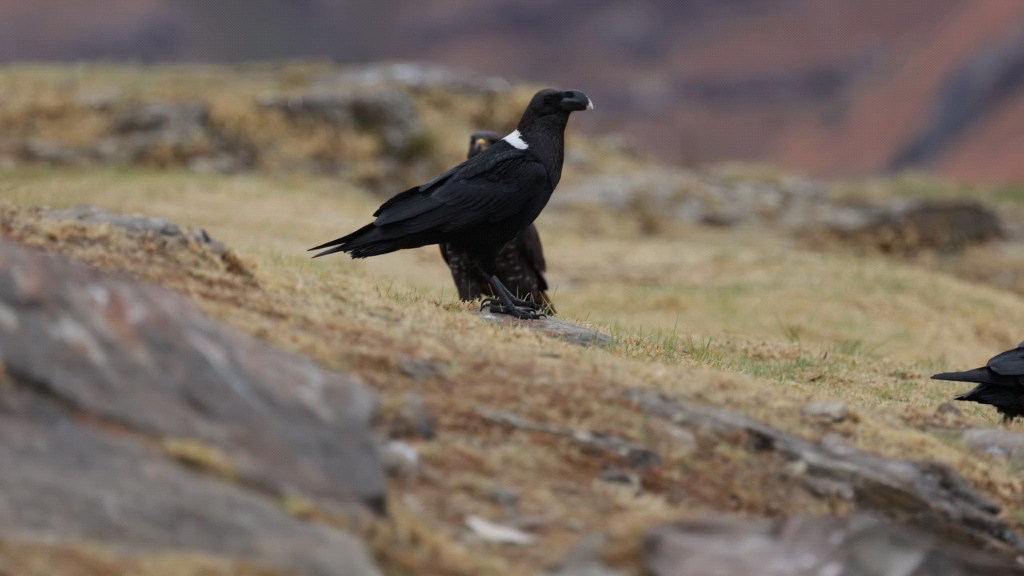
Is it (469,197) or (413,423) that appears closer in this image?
(413,423)

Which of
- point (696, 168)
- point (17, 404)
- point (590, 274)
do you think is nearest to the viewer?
point (17, 404)

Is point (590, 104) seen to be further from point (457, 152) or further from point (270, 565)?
point (457, 152)

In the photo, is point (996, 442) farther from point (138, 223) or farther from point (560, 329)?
point (138, 223)

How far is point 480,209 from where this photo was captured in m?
7.66

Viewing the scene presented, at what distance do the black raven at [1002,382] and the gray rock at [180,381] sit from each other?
15.1 ft

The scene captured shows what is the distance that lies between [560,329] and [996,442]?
2.52 m

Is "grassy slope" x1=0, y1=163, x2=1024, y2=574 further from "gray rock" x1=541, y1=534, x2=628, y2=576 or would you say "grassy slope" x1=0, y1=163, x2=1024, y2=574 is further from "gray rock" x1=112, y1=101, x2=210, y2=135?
"gray rock" x1=112, y1=101, x2=210, y2=135

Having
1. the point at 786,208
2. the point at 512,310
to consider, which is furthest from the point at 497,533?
the point at 786,208

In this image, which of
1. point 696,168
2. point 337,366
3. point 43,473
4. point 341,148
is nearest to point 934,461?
point 337,366

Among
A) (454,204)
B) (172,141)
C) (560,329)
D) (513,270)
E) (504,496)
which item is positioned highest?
(172,141)

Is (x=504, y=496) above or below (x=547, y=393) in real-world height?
below

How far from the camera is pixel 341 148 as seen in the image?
2328cm

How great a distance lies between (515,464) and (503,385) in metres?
0.71

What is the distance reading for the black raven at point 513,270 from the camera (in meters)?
10.0
